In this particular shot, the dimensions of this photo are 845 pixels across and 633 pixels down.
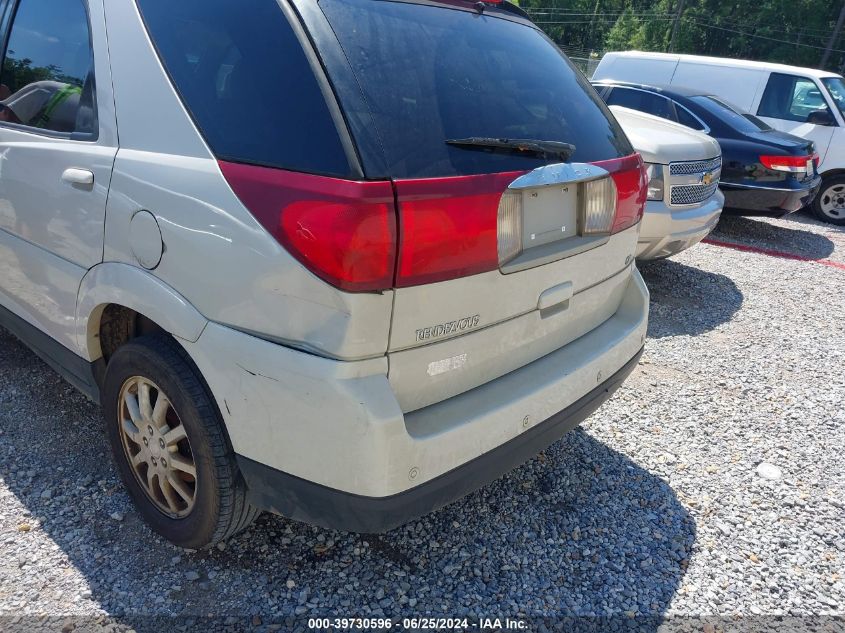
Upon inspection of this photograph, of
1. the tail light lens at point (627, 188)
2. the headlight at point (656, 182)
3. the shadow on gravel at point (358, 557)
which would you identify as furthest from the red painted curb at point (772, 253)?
the tail light lens at point (627, 188)

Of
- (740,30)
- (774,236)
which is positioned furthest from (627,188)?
(740,30)

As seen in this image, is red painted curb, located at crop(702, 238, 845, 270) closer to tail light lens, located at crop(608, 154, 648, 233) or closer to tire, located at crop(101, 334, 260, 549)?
tail light lens, located at crop(608, 154, 648, 233)

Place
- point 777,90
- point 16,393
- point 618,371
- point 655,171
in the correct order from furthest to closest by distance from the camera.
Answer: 1. point 777,90
2. point 655,171
3. point 16,393
4. point 618,371

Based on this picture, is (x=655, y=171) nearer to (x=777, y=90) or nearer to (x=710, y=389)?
(x=710, y=389)

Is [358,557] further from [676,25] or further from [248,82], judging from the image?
[676,25]

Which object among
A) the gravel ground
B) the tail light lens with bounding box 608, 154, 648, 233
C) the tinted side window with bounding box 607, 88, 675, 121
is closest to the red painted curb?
the tinted side window with bounding box 607, 88, 675, 121

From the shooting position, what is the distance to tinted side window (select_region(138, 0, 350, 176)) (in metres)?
1.77

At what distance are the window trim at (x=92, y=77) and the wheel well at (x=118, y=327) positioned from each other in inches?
24.4

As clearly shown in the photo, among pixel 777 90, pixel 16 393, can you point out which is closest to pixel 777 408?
pixel 16 393

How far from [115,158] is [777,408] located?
3.69m

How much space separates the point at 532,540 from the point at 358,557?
2.27 ft

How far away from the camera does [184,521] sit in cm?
228

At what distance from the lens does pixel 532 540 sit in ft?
8.52

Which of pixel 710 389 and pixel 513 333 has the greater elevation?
pixel 513 333
